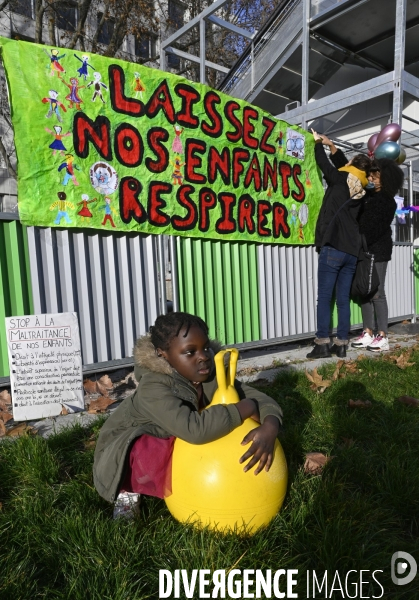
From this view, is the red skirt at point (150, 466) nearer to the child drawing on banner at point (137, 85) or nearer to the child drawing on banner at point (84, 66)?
the child drawing on banner at point (84, 66)

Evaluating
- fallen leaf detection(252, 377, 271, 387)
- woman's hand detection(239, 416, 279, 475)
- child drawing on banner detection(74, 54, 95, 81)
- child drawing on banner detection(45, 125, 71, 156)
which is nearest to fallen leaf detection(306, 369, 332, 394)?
fallen leaf detection(252, 377, 271, 387)

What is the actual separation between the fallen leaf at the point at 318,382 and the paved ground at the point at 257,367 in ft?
1.33

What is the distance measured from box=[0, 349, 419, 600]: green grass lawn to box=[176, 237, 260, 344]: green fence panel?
2311mm

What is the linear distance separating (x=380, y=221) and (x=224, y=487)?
4697mm

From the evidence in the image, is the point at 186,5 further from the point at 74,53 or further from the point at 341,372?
the point at 341,372

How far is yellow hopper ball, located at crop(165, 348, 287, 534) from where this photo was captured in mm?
1681

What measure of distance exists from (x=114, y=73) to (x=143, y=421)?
3472 millimetres

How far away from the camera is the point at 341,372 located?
4164 millimetres

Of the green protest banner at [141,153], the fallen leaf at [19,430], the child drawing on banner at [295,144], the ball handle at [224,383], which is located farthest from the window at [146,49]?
the ball handle at [224,383]

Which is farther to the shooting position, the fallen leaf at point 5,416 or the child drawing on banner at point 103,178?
the child drawing on banner at point 103,178

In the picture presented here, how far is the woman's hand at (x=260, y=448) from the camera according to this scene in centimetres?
169

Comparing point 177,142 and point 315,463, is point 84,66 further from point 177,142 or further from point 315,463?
point 315,463

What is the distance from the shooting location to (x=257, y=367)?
4.68m

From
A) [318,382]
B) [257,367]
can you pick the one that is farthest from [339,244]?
[318,382]
